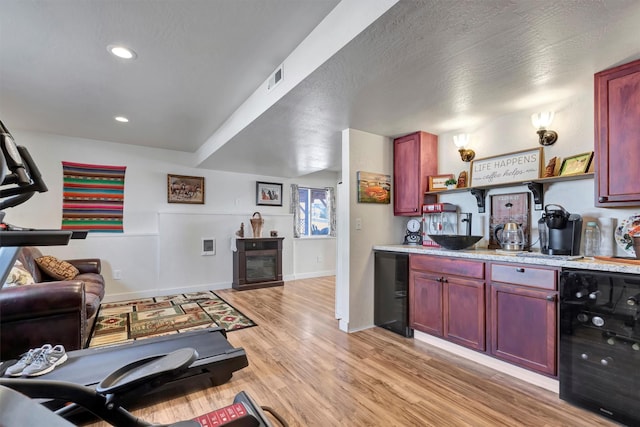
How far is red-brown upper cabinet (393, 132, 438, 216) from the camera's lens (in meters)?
3.23

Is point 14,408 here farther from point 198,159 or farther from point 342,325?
point 198,159

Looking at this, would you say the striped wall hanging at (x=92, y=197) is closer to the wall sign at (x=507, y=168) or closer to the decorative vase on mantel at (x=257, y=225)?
the decorative vase on mantel at (x=257, y=225)

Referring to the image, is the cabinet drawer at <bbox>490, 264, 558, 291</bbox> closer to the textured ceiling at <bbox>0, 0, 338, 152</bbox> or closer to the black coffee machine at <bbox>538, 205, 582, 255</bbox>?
the black coffee machine at <bbox>538, 205, 582, 255</bbox>

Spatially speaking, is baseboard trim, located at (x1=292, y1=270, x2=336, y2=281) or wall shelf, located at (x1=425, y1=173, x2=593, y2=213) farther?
baseboard trim, located at (x1=292, y1=270, x2=336, y2=281)

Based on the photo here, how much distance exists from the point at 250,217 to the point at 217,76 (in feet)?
10.9

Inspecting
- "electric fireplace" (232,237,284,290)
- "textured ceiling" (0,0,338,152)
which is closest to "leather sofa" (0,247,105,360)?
"textured ceiling" (0,0,338,152)

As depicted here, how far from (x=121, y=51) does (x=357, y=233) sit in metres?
2.54

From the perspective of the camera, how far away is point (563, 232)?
2172mm

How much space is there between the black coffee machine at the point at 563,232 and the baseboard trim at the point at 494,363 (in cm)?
89

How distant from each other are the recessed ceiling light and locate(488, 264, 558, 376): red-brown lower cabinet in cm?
316

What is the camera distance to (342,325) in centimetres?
315

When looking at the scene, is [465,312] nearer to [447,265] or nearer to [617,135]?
[447,265]

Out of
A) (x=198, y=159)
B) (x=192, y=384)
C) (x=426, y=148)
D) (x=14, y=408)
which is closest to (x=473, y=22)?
(x=426, y=148)

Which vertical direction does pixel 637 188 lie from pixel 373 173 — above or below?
below
